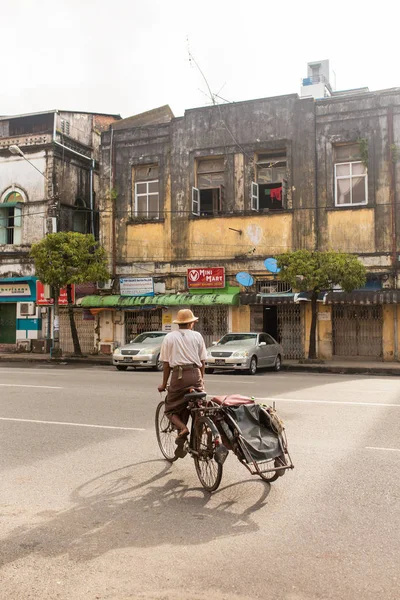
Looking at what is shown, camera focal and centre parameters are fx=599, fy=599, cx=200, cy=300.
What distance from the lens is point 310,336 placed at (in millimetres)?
22250

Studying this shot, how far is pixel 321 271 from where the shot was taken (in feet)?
68.0

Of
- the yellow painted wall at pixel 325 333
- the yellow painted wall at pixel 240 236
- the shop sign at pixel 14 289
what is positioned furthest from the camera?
the shop sign at pixel 14 289

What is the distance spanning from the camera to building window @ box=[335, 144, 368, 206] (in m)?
23.9

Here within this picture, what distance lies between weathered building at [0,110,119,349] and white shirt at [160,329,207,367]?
2262 cm

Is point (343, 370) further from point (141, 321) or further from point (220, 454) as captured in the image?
point (220, 454)

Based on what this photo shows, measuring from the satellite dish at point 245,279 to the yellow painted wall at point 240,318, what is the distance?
1.12m

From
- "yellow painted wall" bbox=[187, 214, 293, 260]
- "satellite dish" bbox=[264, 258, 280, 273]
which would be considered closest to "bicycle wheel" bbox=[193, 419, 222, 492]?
"satellite dish" bbox=[264, 258, 280, 273]

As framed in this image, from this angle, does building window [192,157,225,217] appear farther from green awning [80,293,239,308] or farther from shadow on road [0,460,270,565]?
shadow on road [0,460,270,565]

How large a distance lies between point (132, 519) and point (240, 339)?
15.2 m

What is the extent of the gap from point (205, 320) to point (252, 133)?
828cm

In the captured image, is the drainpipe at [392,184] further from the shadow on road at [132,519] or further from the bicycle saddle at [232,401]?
the shadow on road at [132,519]

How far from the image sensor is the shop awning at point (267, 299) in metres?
23.4

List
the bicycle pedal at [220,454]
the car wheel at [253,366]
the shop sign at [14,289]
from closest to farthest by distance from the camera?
the bicycle pedal at [220,454]
the car wheel at [253,366]
the shop sign at [14,289]

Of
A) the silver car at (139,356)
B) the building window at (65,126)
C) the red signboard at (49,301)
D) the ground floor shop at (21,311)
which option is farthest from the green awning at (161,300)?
the building window at (65,126)
